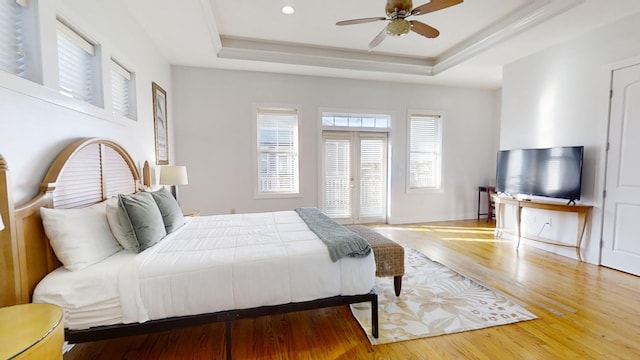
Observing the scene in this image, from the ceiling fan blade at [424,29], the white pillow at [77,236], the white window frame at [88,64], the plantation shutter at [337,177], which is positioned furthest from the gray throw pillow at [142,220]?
the plantation shutter at [337,177]

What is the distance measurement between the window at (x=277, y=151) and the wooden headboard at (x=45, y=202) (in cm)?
251

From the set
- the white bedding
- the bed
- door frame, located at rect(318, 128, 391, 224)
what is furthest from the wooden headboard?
door frame, located at rect(318, 128, 391, 224)

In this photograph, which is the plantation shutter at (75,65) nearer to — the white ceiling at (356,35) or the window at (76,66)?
the window at (76,66)

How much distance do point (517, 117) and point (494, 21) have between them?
1593 millimetres

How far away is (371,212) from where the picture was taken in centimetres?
555

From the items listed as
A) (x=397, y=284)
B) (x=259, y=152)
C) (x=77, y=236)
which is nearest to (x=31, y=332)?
(x=77, y=236)

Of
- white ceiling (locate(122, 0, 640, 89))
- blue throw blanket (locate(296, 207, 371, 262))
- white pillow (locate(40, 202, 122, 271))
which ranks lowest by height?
blue throw blanket (locate(296, 207, 371, 262))

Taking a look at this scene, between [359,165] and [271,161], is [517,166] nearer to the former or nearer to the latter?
[359,165]

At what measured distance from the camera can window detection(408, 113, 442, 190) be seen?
5.60m

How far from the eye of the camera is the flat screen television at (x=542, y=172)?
343 centimetres

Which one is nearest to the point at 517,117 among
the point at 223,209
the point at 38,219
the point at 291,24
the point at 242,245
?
the point at 291,24

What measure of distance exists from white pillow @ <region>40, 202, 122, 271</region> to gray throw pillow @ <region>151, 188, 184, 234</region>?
1.77 ft

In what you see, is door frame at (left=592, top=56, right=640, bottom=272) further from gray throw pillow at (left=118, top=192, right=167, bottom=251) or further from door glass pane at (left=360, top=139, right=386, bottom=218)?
gray throw pillow at (left=118, top=192, right=167, bottom=251)

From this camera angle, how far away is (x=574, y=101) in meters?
3.57
